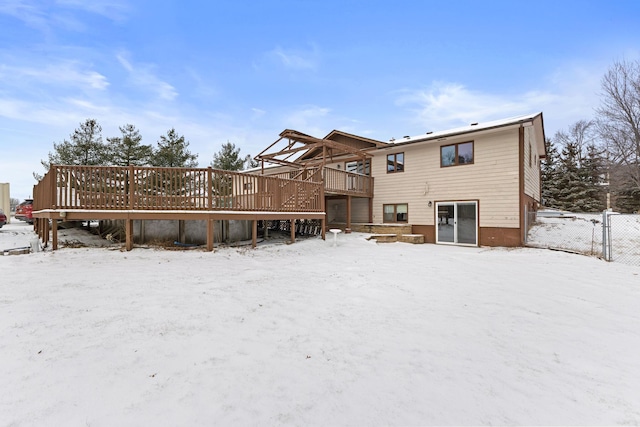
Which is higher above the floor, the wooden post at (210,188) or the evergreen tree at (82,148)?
the evergreen tree at (82,148)

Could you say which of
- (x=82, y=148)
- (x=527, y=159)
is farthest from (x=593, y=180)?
(x=82, y=148)

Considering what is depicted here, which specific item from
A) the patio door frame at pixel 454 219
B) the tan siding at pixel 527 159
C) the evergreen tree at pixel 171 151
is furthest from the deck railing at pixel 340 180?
the evergreen tree at pixel 171 151

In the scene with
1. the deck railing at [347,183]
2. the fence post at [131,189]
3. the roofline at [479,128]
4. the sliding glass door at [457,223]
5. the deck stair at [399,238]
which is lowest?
the deck stair at [399,238]

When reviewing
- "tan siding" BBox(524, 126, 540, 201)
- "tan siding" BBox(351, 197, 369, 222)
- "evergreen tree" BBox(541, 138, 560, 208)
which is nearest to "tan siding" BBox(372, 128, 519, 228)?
"tan siding" BBox(351, 197, 369, 222)

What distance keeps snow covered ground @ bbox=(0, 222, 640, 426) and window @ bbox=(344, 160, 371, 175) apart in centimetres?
1059

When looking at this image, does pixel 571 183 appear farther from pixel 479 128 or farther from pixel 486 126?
pixel 479 128

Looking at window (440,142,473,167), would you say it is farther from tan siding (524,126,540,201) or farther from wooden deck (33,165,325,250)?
wooden deck (33,165,325,250)

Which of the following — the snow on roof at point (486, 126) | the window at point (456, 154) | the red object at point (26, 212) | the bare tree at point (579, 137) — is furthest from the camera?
the bare tree at point (579, 137)

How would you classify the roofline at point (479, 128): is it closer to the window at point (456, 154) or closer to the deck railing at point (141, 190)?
the window at point (456, 154)

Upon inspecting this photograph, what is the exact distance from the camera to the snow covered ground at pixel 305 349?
193 centimetres

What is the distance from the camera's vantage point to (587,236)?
40.3ft

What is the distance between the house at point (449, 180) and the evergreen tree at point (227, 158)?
681 inches

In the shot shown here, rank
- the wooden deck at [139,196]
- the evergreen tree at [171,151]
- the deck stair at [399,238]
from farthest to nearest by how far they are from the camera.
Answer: the evergreen tree at [171,151], the deck stair at [399,238], the wooden deck at [139,196]

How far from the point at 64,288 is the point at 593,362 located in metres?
6.63
